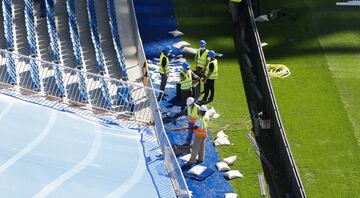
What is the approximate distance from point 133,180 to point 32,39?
25.0ft

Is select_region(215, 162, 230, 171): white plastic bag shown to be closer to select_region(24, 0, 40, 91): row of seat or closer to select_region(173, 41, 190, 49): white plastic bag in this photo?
select_region(24, 0, 40, 91): row of seat

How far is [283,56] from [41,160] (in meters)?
11.0

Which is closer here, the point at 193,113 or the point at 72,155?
the point at 72,155

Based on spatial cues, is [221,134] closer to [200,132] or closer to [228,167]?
[228,167]

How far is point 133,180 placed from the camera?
25078 mm

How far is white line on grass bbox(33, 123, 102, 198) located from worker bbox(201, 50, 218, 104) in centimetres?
439

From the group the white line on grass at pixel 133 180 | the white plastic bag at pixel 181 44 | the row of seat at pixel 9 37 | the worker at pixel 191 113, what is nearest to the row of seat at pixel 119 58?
the white plastic bag at pixel 181 44

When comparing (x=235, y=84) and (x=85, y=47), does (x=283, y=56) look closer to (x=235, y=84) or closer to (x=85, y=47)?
(x=235, y=84)

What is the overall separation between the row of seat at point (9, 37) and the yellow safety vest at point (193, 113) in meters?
5.35

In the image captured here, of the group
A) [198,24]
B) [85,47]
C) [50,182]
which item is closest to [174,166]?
[50,182]

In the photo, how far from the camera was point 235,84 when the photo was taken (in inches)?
1216

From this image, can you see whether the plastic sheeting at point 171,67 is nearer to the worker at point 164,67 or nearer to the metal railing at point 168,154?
the worker at point 164,67

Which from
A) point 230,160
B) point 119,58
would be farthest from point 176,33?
point 230,160

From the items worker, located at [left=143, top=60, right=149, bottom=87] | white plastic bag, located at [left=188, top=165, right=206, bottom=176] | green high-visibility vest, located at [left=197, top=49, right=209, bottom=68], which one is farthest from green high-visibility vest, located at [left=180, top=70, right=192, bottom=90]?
white plastic bag, located at [left=188, top=165, right=206, bottom=176]
